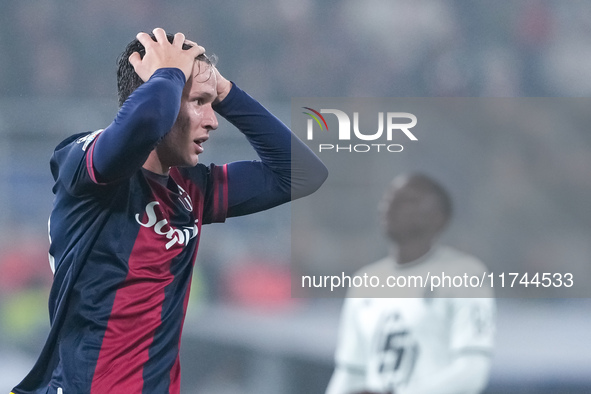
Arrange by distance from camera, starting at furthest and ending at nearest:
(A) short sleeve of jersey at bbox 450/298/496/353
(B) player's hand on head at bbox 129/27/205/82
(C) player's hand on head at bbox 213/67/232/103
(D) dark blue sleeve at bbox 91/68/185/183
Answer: (A) short sleeve of jersey at bbox 450/298/496/353 < (C) player's hand on head at bbox 213/67/232/103 < (B) player's hand on head at bbox 129/27/205/82 < (D) dark blue sleeve at bbox 91/68/185/183

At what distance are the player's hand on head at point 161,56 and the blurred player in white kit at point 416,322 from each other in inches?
42.6

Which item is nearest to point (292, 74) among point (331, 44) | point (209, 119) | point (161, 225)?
point (331, 44)

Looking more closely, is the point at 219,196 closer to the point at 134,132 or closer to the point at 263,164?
the point at 263,164

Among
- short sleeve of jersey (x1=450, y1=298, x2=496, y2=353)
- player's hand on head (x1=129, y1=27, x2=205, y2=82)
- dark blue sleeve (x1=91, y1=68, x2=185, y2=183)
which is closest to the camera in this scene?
dark blue sleeve (x1=91, y1=68, x2=185, y2=183)

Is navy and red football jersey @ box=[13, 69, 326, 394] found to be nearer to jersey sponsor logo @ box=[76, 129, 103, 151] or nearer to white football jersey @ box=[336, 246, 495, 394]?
jersey sponsor logo @ box=[76, 129, 103, 151]

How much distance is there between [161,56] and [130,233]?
1.01 feet

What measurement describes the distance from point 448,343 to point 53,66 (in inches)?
58.0

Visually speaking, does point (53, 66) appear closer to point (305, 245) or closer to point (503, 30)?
point (305, 245)

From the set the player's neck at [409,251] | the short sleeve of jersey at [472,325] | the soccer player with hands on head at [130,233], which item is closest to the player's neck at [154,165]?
the soccer player with hands on head at [130,233]

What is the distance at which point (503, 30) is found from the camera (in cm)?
215

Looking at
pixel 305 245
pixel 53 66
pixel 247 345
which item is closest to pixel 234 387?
pixel 247 345

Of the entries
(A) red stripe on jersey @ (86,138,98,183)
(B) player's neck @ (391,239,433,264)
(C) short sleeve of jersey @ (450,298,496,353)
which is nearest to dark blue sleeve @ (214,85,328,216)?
(A) red stripe on jersey @ (86,138,98,183)

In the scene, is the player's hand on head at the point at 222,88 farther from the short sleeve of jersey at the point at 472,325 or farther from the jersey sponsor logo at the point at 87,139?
the short sleeve of jersey at the point at 472,325

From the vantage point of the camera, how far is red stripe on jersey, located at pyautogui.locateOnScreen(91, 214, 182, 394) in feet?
3.91
